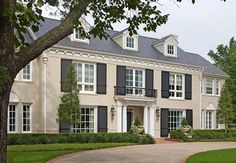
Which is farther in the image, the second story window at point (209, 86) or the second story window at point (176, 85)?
the second story window at point (209, 86)

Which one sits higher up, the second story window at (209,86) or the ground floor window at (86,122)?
the second story window at (209,86)

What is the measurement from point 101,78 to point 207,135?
31.3 feet

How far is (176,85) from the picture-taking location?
3406cm

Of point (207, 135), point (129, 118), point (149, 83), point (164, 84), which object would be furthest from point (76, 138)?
point (207, 135)

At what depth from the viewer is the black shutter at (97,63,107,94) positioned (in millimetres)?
28656

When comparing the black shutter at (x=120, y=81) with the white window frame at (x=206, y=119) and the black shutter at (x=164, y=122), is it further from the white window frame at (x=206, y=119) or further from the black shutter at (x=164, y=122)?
the white window frame at (x=206, y=119)

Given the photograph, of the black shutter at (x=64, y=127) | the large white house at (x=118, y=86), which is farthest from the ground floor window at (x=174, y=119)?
the black shutter at (x=64, y=127)

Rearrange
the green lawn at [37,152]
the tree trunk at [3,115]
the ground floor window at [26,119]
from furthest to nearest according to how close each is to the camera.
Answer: the ground floor window at [26,119] → the green lawn at [37,152] → the tree trunk at [3,115]

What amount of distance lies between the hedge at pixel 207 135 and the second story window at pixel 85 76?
7.30 m

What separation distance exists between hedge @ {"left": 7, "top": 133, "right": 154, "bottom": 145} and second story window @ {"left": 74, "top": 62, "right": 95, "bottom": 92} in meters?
4.61

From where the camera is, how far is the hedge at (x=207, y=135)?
98.5 feet

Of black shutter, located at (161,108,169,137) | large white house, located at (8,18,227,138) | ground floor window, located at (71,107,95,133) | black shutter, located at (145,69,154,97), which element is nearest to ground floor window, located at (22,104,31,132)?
large white house, located at (8,18,227,138)

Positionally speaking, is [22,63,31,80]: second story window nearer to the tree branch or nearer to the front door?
the front door

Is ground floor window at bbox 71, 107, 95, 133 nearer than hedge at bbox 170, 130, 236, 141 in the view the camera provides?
Yes
